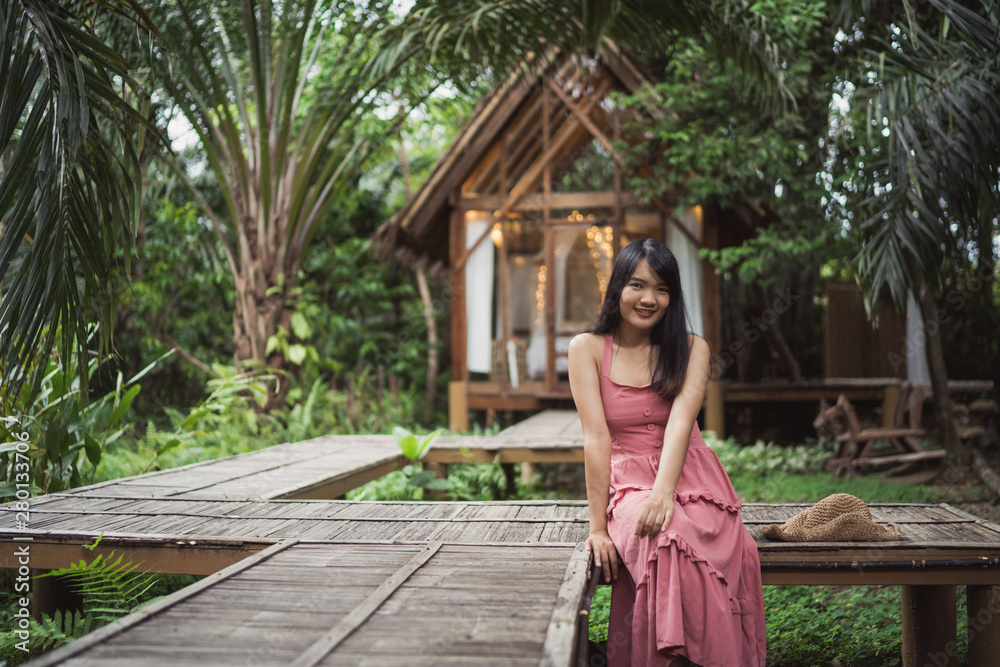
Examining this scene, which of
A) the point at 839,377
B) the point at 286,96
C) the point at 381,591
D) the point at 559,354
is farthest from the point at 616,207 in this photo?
the point at 381,591

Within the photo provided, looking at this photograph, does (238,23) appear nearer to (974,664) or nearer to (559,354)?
(559,354)

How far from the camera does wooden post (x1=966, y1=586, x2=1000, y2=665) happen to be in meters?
2.99

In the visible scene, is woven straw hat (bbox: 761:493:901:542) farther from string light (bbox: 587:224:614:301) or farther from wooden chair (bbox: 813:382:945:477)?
string light (bbox: 587:224:614:301)

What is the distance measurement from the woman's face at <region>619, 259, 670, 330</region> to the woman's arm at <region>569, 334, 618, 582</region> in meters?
0.19

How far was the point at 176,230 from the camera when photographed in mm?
10531

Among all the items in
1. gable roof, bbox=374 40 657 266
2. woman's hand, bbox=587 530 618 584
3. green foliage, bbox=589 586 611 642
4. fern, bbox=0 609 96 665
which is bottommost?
green foliage, bbox=589 586 611 642

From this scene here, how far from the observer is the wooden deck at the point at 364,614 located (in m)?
1.81

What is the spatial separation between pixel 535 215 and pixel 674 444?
7423 millimetres

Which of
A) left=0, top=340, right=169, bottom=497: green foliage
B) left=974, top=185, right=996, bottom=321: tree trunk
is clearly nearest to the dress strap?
left=0, top=340, right=169, bottom=497: green foliage

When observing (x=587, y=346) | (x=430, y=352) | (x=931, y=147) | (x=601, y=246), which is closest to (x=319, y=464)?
(x=587, y=346)

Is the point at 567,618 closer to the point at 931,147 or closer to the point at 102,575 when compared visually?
the point at 102,575

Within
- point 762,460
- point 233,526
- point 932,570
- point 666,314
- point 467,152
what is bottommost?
point 762,460

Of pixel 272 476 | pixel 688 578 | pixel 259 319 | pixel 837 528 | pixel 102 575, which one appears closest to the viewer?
pixel 688 578

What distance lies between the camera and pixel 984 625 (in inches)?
119
